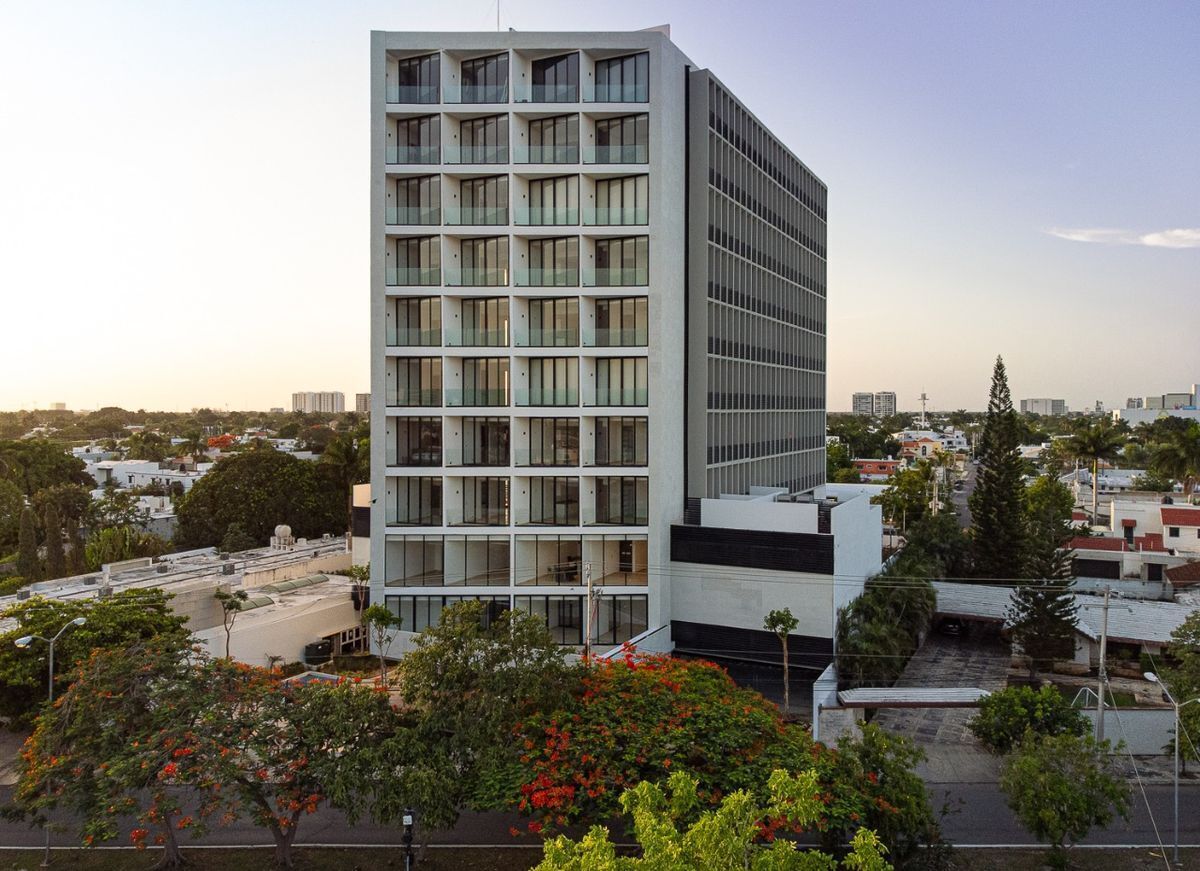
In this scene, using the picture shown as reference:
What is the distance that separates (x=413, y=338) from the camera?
3256 cm

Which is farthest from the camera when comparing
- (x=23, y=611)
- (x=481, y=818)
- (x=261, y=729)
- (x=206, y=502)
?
(x=206, y=502)

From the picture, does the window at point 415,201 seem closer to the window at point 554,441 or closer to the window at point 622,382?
the window at point 622,382

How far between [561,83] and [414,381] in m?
12.9

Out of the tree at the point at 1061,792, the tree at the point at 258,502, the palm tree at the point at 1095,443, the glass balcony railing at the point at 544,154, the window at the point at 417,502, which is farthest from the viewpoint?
the palm tree at the point at 1095,443

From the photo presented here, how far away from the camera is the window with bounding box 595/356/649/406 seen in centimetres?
3194

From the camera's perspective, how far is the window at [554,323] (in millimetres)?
32156

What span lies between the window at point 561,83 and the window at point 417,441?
13171 mm

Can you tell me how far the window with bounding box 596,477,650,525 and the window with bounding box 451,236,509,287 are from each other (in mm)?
8773

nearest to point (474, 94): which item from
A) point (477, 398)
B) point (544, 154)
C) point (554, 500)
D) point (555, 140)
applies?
point (555, 140)

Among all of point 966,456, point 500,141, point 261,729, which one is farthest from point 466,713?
point 966,456

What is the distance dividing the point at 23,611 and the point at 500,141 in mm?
22853

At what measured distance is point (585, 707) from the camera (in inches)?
695

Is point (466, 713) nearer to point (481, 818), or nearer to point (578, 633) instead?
point (481, 818)

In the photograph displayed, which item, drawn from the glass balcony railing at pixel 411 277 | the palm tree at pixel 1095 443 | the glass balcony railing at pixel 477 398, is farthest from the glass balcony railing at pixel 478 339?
the palm tree at pixel 1095 443
